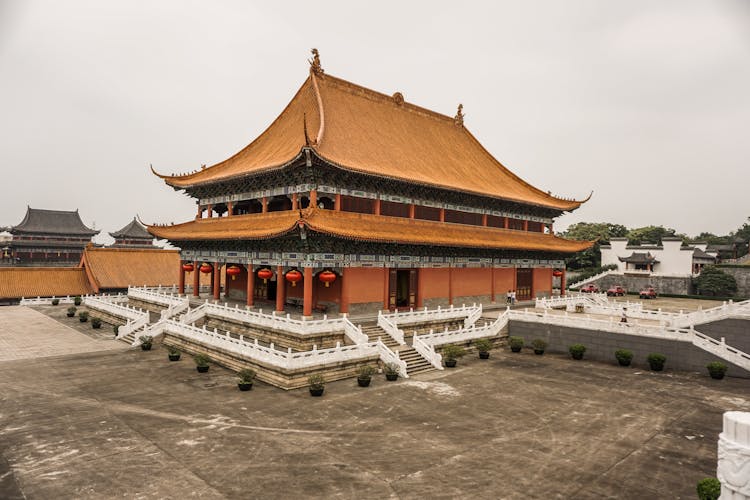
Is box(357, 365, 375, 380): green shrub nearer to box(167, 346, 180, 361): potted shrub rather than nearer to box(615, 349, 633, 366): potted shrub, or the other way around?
box(167, 346, 180, 361): potted shrub

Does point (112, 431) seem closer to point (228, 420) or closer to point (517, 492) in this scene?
point (228, 420)

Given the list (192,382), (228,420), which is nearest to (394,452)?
(228,420)

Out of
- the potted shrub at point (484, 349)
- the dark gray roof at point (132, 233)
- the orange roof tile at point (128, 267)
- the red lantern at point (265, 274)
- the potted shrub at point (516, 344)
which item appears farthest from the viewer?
the dark gray roof at point (132, 233)

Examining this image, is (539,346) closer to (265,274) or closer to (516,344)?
(516,344)

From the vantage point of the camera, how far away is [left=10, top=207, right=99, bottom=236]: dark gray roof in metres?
61.6

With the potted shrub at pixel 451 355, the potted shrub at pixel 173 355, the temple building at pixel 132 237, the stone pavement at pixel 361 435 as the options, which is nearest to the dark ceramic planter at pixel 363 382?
the stone pavement at pixel 361 435

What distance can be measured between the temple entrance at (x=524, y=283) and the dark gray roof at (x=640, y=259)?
82.7 feet

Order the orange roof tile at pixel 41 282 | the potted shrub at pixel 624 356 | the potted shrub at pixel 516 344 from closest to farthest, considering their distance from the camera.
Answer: the potted shrub at pixel 624 356
the potted shrub at pixel 516 344
the orange roof tile at pixel 41 282

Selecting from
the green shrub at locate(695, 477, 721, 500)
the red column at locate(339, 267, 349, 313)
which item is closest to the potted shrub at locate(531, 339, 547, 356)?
the red column at locate(339, 267, 349, 313)

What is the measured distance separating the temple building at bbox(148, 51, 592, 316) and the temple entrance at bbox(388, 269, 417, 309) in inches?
2.6

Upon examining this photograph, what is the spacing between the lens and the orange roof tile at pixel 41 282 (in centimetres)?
4416

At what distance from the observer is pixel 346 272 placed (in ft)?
85.1

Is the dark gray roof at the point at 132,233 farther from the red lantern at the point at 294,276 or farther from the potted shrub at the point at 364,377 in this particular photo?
the potted shrub at the point at 364,377

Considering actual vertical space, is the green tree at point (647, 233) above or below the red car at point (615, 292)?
above
